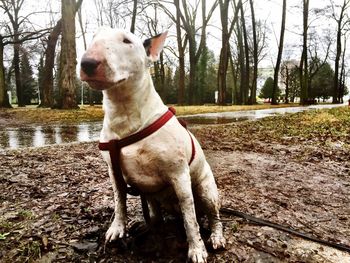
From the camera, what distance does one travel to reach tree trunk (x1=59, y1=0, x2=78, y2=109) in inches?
595

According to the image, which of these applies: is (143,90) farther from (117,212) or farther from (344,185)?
(344,185)

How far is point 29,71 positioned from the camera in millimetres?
46188

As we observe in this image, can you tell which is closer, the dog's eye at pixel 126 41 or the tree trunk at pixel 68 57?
the dog's eye at pixel 126 41

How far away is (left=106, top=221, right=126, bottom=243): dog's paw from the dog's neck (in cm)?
75

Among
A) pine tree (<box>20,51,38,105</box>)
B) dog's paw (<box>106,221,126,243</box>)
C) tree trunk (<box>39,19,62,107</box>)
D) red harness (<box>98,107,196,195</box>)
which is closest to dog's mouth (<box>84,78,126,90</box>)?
red harness (<box>98,107,196,195</box>)

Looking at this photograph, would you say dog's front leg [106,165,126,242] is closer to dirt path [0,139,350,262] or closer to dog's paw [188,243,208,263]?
dirt path [0,139,350,262]

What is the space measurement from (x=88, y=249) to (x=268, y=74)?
229 ft

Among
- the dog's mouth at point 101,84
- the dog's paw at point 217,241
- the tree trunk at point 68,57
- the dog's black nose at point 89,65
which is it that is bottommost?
the dog's paw at point 217,241

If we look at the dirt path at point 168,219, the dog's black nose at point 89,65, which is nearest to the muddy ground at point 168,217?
the dirt path at point 168,219

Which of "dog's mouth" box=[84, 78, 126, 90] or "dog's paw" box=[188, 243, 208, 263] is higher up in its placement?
"dog's mouth" box=[84, 78, 126, 90]

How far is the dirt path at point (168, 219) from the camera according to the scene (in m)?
2.54

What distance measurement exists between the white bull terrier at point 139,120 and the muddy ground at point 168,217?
0.47 meters

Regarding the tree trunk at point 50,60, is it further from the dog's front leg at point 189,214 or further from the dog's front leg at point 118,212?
the dog's front leg at point 189,214

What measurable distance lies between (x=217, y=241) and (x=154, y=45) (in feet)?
4.81
